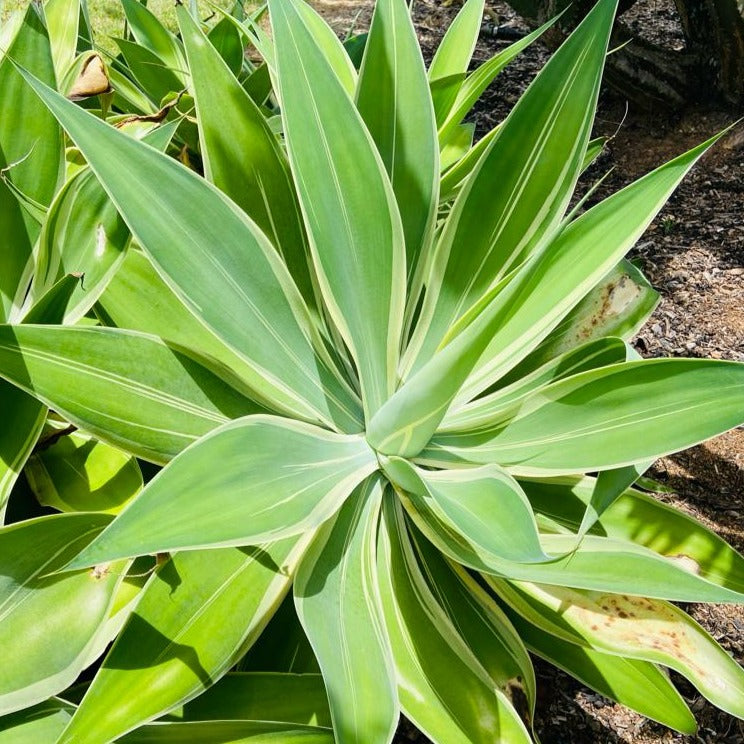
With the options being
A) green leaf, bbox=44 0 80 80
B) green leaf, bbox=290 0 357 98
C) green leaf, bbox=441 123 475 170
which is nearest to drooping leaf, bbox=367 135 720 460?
green leaf, bbox=290 0 357 98

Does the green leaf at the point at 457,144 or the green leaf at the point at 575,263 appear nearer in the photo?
the green leaf at the point at 575,263

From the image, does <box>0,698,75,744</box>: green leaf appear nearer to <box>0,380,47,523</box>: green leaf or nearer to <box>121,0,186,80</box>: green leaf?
<box>0,380,47,523</box>: green leaf

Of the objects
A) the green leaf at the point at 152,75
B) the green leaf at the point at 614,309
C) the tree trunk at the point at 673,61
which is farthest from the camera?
the tree trunk at the point at 673,61

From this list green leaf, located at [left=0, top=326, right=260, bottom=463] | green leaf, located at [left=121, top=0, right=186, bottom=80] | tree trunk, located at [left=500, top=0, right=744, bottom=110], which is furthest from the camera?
tree trunk, located at [left=500, top=0, right=744, bottom=110]

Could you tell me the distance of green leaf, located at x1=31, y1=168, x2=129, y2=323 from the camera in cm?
89

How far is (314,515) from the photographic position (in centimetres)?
84

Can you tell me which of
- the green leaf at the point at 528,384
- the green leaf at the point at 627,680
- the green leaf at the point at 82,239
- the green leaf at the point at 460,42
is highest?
the green leaf at the point at 460,42

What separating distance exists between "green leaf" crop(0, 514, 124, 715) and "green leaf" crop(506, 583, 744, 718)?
0.54 meters

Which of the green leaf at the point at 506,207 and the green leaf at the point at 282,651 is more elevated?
the green leaf at the point at 506,207

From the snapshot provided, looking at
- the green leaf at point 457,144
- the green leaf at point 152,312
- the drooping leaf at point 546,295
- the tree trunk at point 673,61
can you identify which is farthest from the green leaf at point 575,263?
the tree trunk at point 673,61

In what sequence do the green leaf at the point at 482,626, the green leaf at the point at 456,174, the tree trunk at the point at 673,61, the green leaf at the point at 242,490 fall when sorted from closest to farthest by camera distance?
1. the green leaf at the point at 242,490
2. the green leaf at the point at 482,626
3. the green leaf at the point at 456,174
4. the tree trunk at the point at 673,61

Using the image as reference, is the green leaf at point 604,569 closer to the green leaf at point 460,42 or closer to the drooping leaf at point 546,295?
the drooping leaf at point 546,295

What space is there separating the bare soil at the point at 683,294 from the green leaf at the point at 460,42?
40 cm

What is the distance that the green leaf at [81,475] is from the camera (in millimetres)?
947
